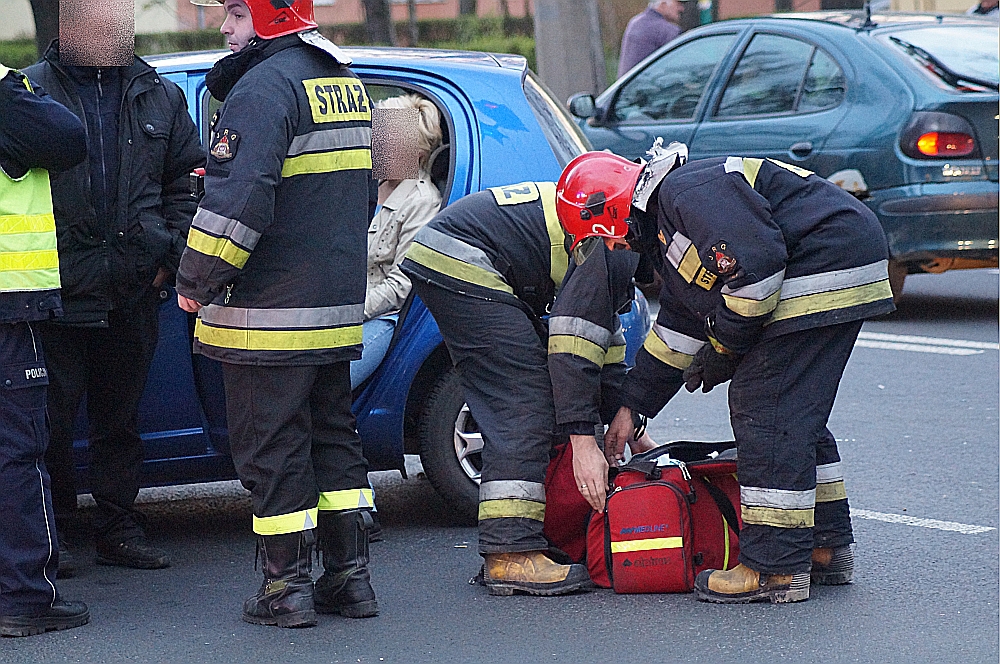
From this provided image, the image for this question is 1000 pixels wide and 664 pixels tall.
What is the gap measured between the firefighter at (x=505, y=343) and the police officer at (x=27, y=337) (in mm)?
1133

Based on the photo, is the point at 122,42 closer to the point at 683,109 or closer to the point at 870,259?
the point at 870,259

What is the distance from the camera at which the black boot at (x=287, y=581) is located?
3.94 meters

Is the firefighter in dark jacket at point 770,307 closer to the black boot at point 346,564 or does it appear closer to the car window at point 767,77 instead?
the black boot at point 346,564

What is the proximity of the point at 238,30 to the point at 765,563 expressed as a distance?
84.8 inches

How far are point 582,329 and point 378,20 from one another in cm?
1470

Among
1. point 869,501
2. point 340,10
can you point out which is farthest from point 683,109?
point 340,10

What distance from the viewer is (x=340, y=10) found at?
93.1 feet

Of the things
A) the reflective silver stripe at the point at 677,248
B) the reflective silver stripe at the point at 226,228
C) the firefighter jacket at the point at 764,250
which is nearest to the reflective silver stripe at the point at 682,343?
the firefighter jacket at the point at 764,250

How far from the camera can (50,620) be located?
3900mm

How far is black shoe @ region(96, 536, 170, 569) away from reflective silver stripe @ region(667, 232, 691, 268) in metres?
1.94

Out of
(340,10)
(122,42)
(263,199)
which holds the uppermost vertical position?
(122,42)

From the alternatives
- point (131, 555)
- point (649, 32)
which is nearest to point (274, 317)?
point (131, 555)

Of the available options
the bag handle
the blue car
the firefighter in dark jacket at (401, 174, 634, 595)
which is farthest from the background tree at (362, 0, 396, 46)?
the bag handle

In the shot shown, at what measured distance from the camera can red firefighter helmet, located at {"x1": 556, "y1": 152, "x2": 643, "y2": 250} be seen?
13.3 feet
